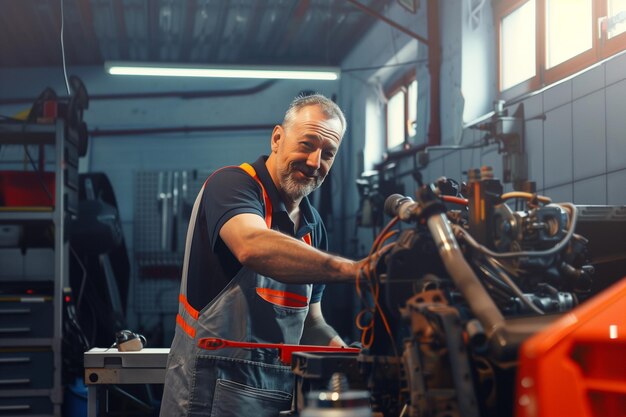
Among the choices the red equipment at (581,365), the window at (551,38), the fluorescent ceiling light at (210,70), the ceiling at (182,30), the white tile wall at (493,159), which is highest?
the ceiling at (182,30)

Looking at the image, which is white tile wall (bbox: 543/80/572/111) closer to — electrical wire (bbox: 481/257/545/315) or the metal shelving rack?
electrical wire (bbox: 481/257/545/315)

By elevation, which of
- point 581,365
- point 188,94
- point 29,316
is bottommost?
point 29,316

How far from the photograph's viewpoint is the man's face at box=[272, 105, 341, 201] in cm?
223

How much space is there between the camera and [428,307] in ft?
3.76

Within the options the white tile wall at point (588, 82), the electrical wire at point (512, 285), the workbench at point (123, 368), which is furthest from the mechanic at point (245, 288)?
the white tile wall at point (588, 82)

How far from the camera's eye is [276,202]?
2.22 m

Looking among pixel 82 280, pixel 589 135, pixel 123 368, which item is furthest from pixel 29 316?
pixel 589 135

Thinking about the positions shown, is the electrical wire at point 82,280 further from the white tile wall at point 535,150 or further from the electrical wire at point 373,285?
the electrical wire at point 373,285

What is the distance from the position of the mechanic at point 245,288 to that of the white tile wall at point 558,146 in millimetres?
1772

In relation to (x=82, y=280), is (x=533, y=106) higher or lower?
higher

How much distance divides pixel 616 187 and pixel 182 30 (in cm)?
527

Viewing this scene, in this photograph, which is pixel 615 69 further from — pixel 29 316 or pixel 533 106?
pixel 29 316

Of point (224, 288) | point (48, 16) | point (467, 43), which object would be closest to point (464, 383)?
point (224, 288)

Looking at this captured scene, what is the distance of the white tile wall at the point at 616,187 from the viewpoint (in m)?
3.24
